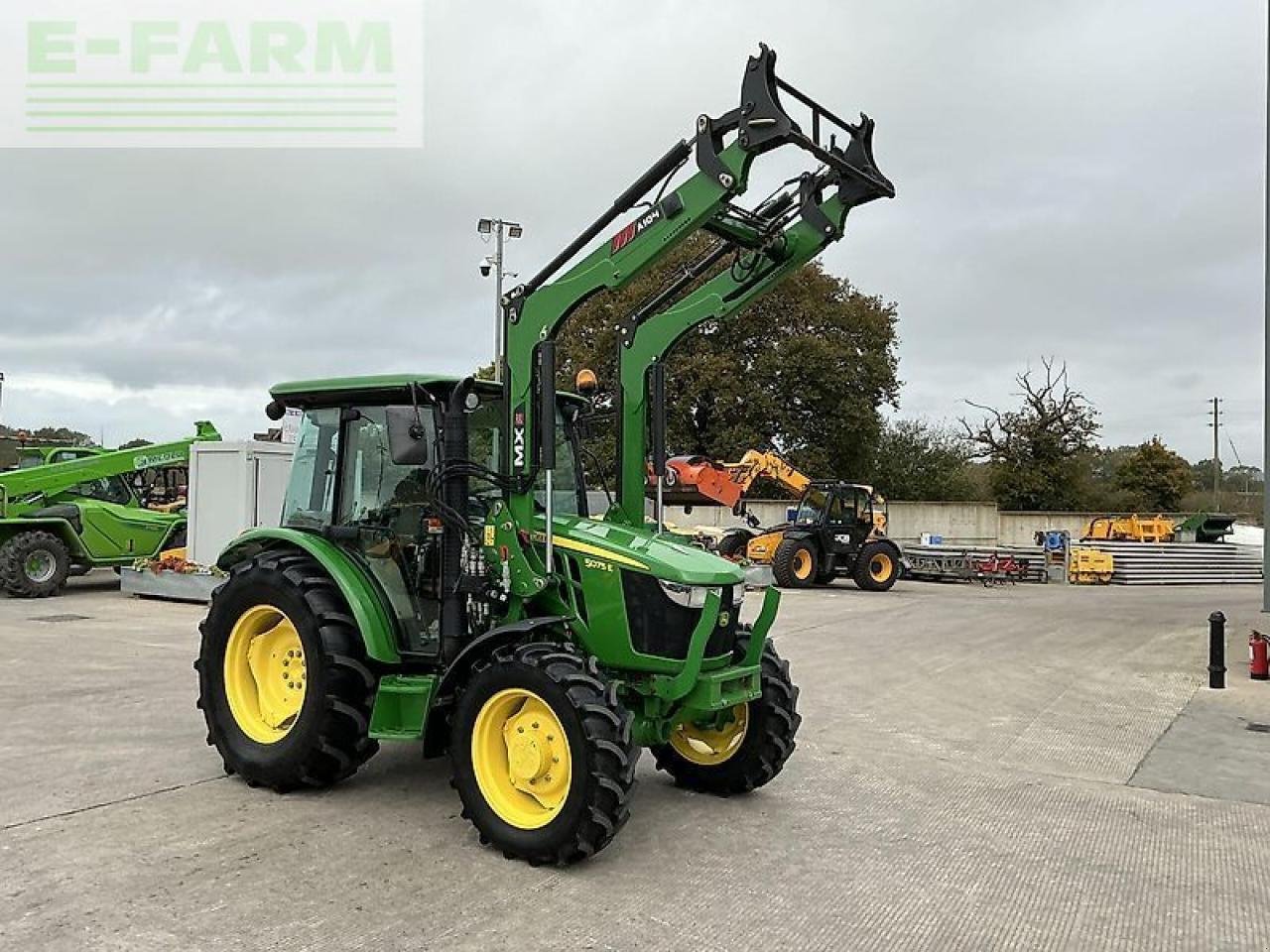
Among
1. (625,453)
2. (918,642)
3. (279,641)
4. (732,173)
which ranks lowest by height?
(918,642)

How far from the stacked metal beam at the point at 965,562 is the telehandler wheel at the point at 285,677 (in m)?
22.0

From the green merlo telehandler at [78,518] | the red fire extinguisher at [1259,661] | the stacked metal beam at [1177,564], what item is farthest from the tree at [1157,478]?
the green merlo telehandler at [78,518]

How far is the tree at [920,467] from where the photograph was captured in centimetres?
4056

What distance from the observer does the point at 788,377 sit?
35.5 metres

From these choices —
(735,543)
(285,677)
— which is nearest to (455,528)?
(285,677)

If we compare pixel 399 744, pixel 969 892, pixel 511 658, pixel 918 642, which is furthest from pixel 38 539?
pixel 969 892

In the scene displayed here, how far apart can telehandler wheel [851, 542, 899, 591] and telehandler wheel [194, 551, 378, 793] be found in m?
17.8

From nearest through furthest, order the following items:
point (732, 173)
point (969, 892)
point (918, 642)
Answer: point (969, 892), point (732, 173), point (918, 642)

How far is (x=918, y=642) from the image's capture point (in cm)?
1353

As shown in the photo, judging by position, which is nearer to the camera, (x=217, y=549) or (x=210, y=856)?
(x=210, y=856)

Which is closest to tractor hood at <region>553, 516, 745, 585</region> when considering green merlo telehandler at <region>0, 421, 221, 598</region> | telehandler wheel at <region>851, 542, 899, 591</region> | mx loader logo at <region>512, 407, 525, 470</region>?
mx loader logo at <region>512, 407, 525, 470</region>

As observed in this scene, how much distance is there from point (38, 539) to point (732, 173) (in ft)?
48.6

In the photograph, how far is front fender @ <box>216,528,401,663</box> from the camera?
5.73 meters

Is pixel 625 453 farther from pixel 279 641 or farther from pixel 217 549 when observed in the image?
pixel 217 549
